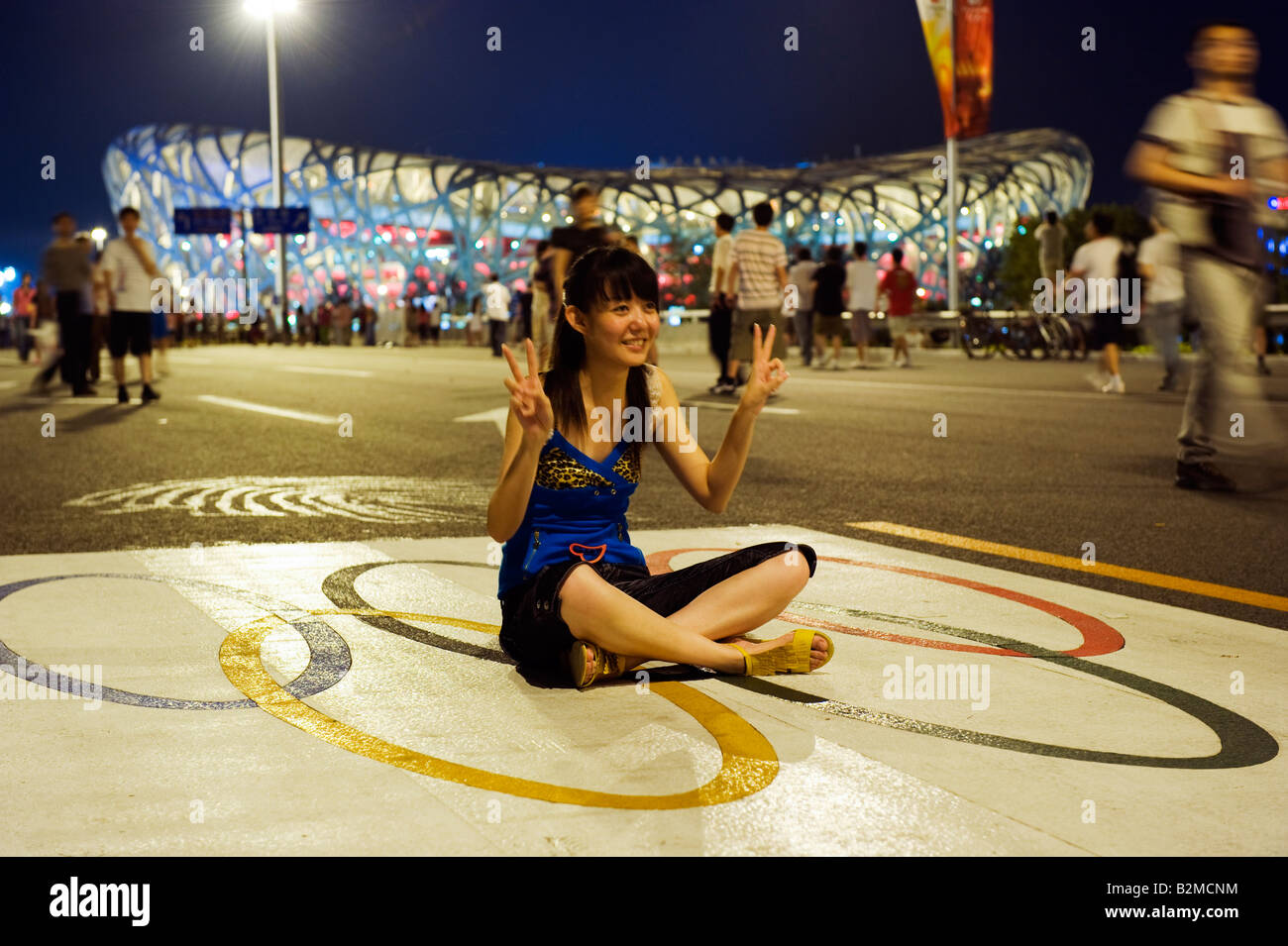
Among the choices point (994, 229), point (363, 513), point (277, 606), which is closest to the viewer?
point (277, 606)

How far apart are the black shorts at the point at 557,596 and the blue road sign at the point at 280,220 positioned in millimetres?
48791

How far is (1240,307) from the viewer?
6223 millimetres

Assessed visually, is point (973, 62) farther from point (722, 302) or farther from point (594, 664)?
point (594, 664)

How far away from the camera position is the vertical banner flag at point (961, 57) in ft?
90.8

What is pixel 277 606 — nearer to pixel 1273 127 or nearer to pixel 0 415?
pixel 1273 127

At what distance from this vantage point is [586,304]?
328 centimetres

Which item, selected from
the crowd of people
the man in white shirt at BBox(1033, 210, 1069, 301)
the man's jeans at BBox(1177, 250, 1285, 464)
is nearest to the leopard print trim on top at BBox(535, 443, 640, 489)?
the man's jeans at BBox(1177, 250, 1285, 464)

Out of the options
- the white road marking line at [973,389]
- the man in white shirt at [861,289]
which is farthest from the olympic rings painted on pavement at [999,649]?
the man in white shirt at [861,289]

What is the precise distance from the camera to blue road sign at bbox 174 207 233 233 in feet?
199

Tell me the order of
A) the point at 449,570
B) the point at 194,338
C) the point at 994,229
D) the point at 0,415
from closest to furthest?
the point at 449,570 < the point at 0,415 < the point at 194,338 < the point at 994,229

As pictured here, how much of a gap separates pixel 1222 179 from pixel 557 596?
4.32 m
